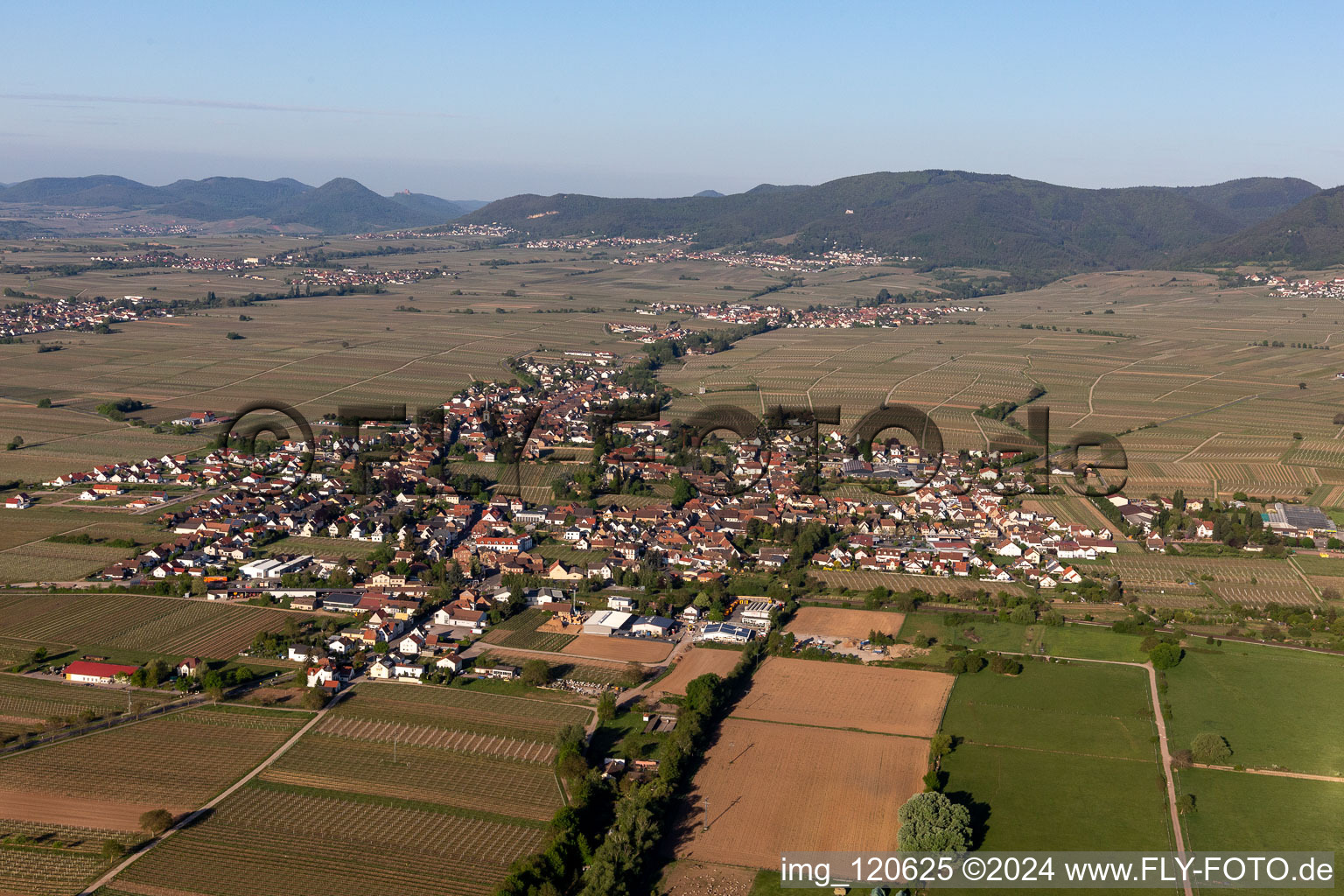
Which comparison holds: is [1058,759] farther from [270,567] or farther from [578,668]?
[270,567]

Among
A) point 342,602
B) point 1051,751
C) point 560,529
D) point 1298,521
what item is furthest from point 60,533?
point 1298,521

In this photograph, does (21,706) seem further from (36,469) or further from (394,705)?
(36,469)

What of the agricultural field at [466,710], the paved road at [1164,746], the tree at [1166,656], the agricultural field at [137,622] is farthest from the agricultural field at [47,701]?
the tree at [1166,656]

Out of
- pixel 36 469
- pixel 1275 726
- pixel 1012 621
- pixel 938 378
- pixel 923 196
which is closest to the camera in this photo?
pixel 1275 726

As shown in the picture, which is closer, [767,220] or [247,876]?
[247,876]

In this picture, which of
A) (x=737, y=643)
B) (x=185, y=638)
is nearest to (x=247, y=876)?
(x=185, y=638)

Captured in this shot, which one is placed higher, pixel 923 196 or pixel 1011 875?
pixel 923 196
